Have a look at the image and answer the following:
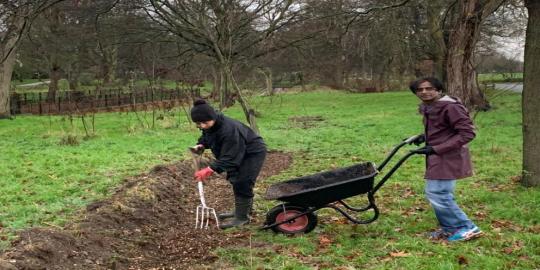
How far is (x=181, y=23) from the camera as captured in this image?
14.4 metres

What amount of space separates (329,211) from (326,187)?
1.44 m

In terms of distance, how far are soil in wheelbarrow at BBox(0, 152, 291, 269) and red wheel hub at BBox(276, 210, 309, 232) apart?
41 cm

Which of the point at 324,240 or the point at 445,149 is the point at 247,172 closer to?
the point at 324,240

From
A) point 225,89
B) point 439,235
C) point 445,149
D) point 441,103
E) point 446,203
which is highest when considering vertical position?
point 225,89

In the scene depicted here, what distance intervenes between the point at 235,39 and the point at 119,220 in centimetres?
1052

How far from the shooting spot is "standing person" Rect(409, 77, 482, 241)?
15.2ft

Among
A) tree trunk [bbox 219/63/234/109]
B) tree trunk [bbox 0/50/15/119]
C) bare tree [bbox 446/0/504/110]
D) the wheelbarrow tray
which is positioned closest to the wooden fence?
tree trunk [bbox 0/50/15/119]

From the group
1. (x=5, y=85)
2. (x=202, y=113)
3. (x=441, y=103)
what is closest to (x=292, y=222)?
(x=202, y=113)

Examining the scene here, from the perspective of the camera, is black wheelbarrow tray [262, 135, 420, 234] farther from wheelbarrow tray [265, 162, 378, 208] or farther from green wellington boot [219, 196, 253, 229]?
green wellington boot [219, 196, 253, 229]

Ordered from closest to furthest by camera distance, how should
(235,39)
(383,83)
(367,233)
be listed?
(367,233) < (235,39) < (383,83)

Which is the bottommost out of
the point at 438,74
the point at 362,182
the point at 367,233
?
the point at 367,233

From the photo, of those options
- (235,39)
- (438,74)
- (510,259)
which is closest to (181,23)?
(235,39)

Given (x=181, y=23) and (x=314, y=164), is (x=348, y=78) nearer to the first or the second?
(x=181, y=23)

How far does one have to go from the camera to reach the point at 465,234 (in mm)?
4852
